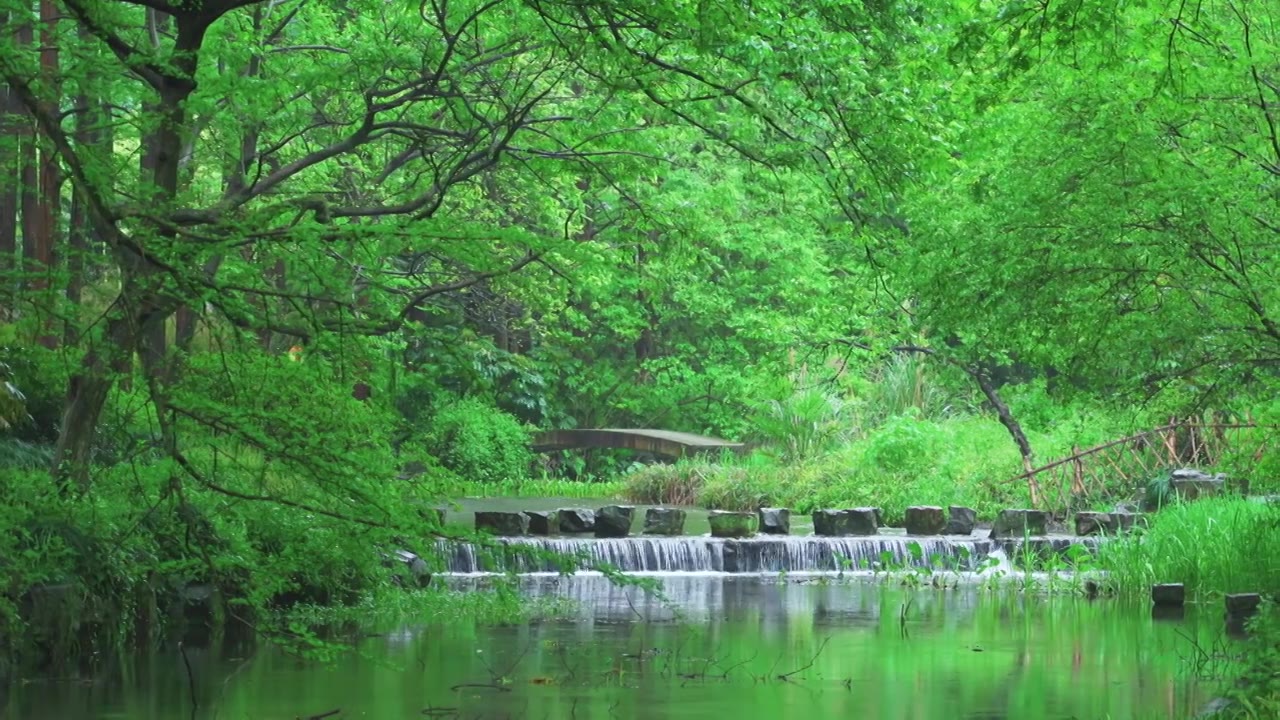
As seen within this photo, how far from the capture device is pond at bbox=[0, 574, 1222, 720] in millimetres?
10125

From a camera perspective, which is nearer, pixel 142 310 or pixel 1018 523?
pixel 142 310

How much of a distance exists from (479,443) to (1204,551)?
1623cm

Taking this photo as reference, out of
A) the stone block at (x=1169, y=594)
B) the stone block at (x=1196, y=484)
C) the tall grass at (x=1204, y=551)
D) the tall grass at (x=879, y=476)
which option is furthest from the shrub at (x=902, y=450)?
the stone block at (x=1169, y=594)

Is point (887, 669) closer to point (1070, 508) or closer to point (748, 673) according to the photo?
point (748, 673)

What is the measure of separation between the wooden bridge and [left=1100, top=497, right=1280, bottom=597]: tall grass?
12.8 metres

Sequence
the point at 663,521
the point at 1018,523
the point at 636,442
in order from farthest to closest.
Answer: the point at 636,442 → the point at 663,521 → the point at 1018,523

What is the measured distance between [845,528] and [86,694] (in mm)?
11590

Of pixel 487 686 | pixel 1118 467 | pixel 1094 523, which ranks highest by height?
pixel 1118 467

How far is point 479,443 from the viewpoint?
96.6 ft

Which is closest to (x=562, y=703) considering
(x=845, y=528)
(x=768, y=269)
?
(x=845, y=528)

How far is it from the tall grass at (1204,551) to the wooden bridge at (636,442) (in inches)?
504

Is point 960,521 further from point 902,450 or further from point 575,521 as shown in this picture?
point 575,521

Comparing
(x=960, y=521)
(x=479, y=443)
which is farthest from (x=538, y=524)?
(x=479, y=443)

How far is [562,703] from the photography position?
10.2 metres
